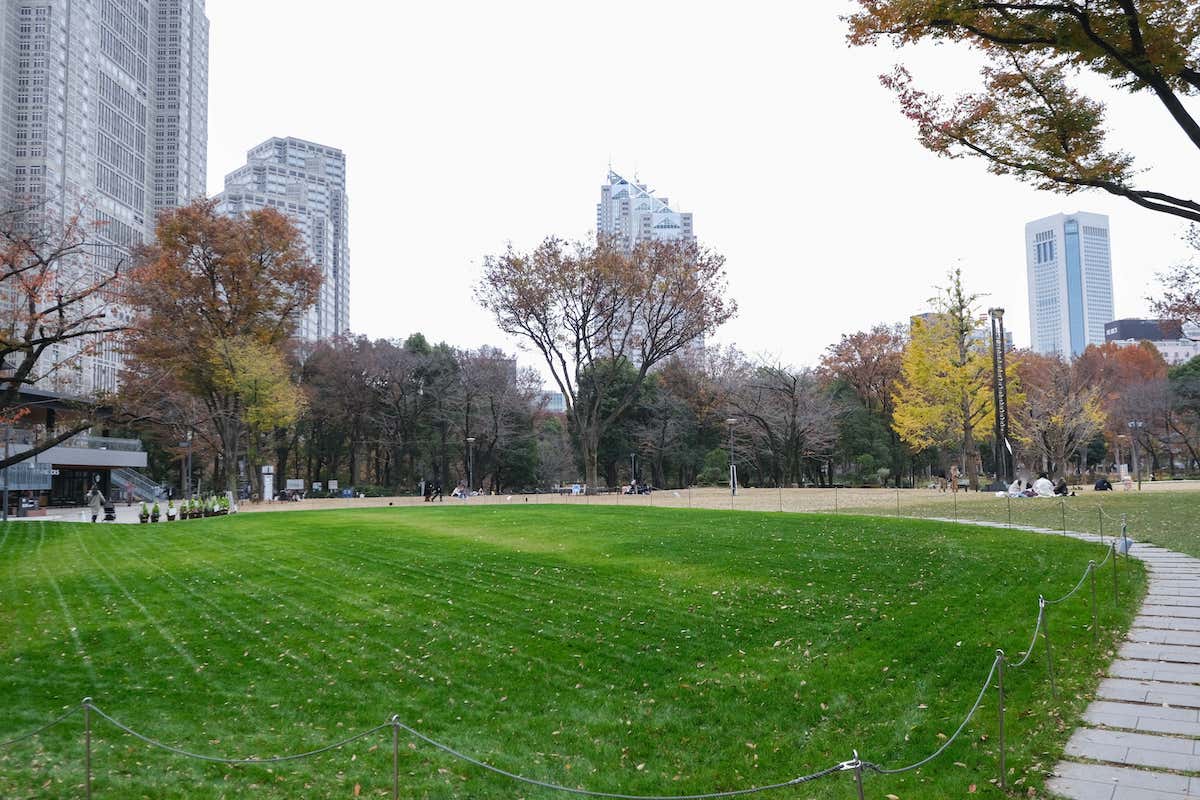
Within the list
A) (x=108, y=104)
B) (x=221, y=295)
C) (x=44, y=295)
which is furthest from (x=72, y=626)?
(x=108, y=104)

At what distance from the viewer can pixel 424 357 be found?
57844 millimetres

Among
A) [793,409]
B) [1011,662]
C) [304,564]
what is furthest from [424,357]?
[1011,662]

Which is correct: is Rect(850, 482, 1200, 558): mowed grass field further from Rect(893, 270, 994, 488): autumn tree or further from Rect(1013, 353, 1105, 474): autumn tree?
Rect(1013, 353, 1105, 474): autumn tree

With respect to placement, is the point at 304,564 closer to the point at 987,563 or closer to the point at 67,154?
the point at 987,563

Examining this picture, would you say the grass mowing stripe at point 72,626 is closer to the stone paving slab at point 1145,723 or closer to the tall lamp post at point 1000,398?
the stone paving slab at point 1145,723

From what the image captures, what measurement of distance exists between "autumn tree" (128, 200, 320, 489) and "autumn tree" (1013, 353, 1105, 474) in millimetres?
39102

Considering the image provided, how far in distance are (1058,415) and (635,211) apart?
105 metres

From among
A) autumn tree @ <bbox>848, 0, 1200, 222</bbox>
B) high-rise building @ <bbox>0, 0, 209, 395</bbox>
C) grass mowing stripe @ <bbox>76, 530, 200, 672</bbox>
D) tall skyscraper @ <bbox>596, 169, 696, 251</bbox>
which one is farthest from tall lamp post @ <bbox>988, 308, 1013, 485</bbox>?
tall skyscraper @ <bbox>596, 169, 696, 251</bbox>

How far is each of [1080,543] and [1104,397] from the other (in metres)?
49.6

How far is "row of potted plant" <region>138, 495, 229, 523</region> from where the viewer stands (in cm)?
2919

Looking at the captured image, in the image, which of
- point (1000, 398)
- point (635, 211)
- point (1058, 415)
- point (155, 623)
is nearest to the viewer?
point (155, 623)

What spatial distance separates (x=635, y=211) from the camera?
5561 inches

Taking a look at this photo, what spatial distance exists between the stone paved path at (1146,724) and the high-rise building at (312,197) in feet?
362

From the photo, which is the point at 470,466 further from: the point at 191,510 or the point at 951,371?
the point at 951,371
